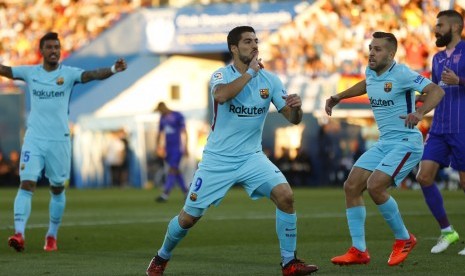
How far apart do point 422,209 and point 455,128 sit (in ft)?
28.9

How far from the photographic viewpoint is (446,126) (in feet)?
39.3

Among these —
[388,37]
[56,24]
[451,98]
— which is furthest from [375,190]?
[56,24]

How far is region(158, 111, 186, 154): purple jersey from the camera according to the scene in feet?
85.6

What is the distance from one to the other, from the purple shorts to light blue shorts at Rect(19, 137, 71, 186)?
418 cm

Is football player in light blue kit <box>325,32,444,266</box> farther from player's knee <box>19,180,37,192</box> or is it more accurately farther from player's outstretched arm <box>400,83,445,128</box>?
player's knee <box>19,180,37,192</box>

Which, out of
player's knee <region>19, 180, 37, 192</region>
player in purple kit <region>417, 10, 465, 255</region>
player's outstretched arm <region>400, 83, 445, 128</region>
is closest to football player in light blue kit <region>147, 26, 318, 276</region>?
player's outstretched arm <region>400, 83, 445, 128</region>

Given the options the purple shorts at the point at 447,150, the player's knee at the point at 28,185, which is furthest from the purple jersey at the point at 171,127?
the purple shorts at the point at 447,150

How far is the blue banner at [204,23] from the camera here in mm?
37750

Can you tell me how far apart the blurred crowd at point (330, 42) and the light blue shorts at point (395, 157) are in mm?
22609

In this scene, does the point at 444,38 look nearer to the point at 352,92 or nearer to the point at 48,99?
the point at 352,92

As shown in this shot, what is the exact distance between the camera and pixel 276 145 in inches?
1476

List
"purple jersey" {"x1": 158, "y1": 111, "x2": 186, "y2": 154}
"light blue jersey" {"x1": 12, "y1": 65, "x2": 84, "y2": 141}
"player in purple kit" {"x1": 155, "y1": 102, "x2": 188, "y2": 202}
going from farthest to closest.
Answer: "purple jersey" {"x1": 158, "y1": 111, "x2": 186, "y2": 154}
"player in purple kit" {"x1": 155, "y1": 102, "x2": 188, "y2": 202}
"light blue jersey" {"x1": 12, "y1": 65, "x2": 84, "y2": 141}

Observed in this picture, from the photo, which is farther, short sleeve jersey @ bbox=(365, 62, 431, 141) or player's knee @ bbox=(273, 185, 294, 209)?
short sleeve jersey @ bbox=(365, 62, 431, 141)

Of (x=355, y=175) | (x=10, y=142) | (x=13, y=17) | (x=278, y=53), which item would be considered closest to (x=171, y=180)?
(x=278, y=53)
